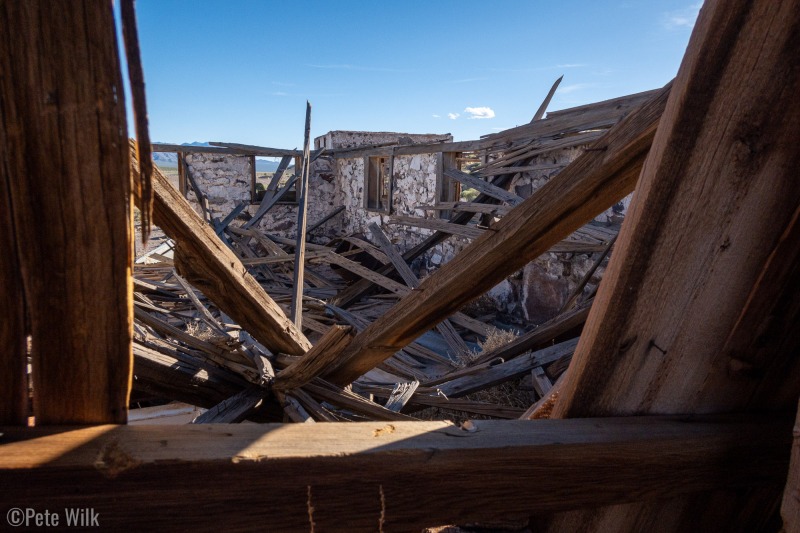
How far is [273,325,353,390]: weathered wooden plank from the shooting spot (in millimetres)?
1791

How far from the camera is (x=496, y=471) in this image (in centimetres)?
93

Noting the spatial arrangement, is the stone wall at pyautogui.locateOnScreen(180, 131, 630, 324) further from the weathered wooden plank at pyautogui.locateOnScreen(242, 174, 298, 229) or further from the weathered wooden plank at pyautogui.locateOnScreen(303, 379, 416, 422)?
the weathered wooden plank at pyautogui.locateOnScreen(242, 174, 298, 229)

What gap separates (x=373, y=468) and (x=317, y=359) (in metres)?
1.02

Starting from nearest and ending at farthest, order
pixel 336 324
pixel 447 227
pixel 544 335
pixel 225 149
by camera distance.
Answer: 1. pixel 336 324
2. pixel 544 335
3. pixel 447 227
4. pixel 225 149

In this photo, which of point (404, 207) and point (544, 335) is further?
point (404, 207)

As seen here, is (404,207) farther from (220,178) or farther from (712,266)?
(712,266)

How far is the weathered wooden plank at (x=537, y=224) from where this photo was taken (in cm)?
113

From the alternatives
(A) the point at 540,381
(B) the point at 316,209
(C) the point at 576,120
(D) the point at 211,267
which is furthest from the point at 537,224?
(B) the point at 316,209

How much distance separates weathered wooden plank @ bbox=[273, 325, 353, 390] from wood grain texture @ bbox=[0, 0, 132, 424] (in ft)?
2.99

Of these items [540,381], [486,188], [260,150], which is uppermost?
[260,150]

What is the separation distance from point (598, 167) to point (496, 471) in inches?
25.6

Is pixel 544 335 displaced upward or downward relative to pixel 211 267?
downward

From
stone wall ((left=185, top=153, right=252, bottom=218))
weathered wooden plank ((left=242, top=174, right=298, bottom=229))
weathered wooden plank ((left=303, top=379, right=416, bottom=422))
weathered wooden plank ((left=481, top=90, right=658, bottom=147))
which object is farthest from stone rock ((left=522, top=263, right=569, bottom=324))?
stone wall ((left=185, top=153, right=252, bottom=218))

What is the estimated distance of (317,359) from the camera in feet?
6.15
